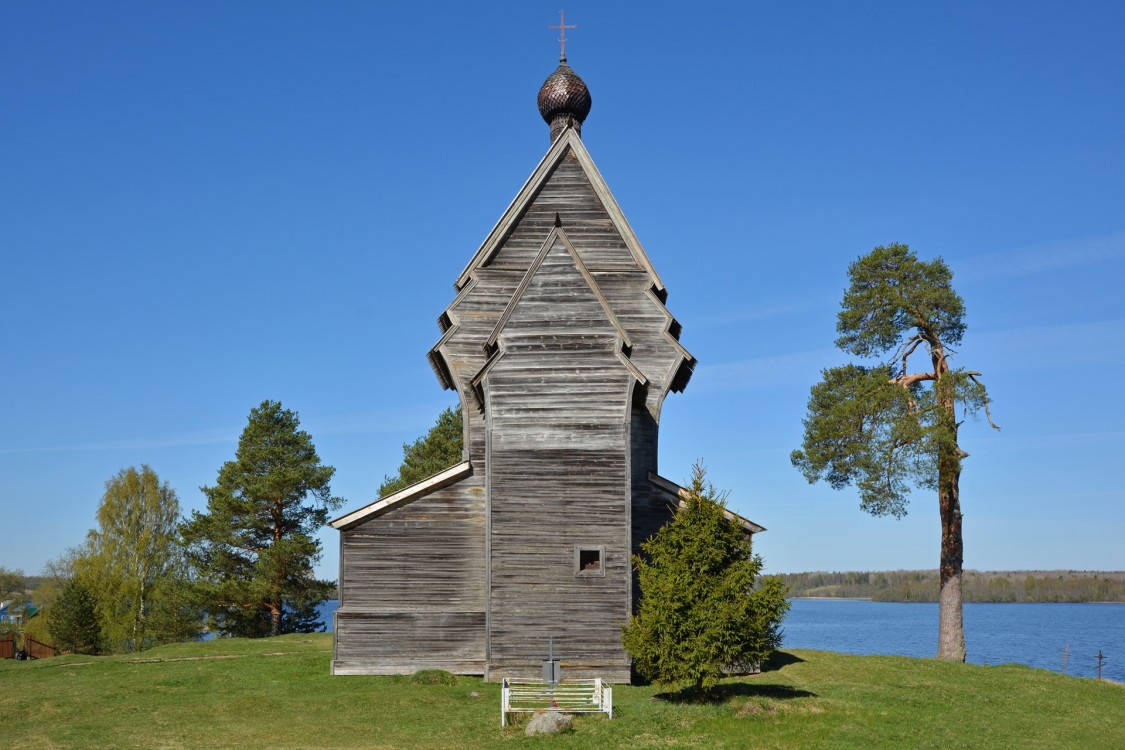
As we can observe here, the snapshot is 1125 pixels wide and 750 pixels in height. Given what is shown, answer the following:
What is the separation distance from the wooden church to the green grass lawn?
140cm

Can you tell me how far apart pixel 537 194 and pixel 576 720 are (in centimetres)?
1574

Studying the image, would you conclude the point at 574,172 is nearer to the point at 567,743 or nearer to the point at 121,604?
the point at 567,743

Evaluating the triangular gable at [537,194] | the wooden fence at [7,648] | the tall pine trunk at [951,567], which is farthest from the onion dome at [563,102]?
the wooden fence at [7,648]

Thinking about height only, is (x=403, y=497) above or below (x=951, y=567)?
above

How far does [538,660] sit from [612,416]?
249 inches

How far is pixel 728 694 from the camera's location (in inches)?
846

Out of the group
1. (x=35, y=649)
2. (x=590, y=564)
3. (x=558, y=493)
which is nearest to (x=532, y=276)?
(x=558, y=493)

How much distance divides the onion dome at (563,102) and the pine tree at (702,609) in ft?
50.6

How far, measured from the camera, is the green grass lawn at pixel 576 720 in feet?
59.6

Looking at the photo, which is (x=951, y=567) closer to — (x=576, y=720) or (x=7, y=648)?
(x=576, y=720)

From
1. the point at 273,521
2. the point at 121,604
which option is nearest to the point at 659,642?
the point at 273,521

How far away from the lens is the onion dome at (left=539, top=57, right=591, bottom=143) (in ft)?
103

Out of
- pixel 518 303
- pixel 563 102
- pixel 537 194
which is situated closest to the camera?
pixel 518 303

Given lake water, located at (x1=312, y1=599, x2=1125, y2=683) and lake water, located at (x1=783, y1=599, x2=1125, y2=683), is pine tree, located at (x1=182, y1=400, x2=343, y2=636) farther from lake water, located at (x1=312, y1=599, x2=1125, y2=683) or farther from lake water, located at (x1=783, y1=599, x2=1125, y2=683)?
lake water, located at (x1=783, y1=599, x2=1125, y2=683)
